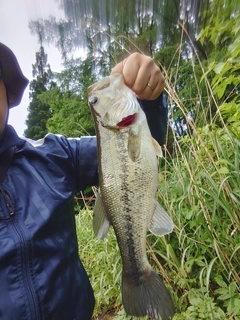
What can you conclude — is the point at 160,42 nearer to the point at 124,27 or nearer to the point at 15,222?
the point at 124,27

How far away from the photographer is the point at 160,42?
9.80 m

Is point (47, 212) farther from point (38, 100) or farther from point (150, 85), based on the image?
point (38, 100)

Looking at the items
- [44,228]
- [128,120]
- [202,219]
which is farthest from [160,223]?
[202,219]

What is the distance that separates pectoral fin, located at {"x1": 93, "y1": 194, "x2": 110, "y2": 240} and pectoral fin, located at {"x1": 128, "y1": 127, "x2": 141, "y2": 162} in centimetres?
21

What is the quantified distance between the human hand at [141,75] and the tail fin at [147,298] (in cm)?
71

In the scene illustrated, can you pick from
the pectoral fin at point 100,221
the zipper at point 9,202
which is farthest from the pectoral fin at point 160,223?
the zipper at point 9,202

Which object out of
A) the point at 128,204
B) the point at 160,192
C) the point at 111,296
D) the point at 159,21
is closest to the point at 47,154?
the point at 128,204

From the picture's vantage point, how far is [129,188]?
1.27m

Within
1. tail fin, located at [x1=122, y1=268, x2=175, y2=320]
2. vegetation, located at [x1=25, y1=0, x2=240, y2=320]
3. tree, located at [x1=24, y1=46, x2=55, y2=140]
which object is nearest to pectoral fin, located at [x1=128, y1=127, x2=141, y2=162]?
tail fin, located at [x1=122, y1=268, x2=175, y2=320]

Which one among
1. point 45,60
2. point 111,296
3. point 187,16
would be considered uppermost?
point 45,60

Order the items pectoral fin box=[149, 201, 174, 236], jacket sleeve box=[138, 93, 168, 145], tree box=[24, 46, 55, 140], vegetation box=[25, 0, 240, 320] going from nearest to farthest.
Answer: pectoral fin box=[149, 201, 174, 236]
jacket sleeve box=[138, 93, 168, 145]
vegetation box=[25, 0, 240, 320]
tree box=[24, 46, 55, 140]

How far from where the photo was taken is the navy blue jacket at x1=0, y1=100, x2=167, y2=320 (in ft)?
4.29

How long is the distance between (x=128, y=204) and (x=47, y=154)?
53 cm

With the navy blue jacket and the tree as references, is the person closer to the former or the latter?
the navy blue jacket
